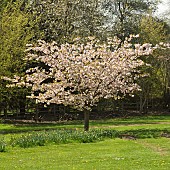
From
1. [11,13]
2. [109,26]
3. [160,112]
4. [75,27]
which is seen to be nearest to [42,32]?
[11,13]

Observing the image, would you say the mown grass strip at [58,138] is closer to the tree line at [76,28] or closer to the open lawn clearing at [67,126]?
the open lawn clearing at [67,126]

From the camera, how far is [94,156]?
532 inches

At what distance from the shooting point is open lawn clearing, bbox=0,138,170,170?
1155 cm

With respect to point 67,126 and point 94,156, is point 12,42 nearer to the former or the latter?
point 67,126

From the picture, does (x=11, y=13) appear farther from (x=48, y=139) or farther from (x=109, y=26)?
(x=48, y=139)

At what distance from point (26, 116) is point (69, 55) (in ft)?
44.2

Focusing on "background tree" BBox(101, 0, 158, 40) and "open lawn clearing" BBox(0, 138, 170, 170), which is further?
"background tree" BBox(101, 0, 158, 40)

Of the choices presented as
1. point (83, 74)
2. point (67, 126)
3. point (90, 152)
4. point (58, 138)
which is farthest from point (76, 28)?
point (90, 152)

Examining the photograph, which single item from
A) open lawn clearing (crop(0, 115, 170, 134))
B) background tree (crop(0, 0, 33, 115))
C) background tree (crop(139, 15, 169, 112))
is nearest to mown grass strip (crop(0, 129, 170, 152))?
open lawn clearing (crop(0, 115, 170, 134))

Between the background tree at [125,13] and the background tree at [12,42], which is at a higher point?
the background tree at [125,13]

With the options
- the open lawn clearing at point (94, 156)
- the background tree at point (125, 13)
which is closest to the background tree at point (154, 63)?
the background tree at point (125, 13)

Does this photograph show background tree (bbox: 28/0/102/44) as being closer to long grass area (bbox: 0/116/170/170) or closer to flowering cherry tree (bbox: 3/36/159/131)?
flowering cherry tree (bbox: 3/36/159/131)

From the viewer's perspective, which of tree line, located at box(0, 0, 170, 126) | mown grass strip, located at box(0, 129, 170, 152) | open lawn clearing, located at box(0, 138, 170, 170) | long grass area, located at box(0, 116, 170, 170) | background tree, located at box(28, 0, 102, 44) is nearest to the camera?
open lawn clearing, located at box(0, 138, 170, 170)

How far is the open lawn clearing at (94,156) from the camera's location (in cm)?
1155
